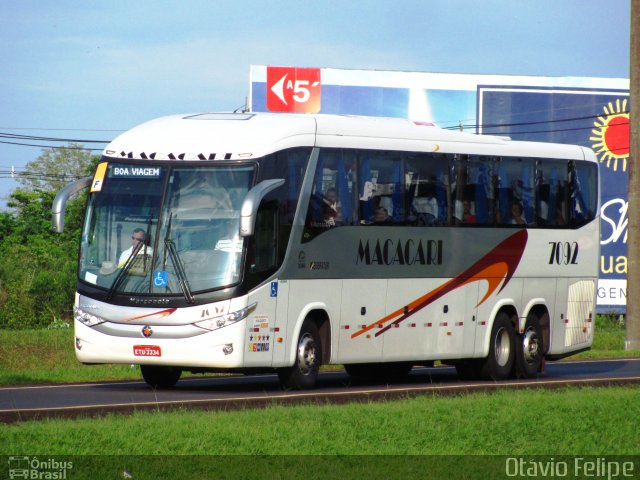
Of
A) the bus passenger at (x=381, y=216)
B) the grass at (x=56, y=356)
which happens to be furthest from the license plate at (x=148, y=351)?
the grass at (x=56, y=356)

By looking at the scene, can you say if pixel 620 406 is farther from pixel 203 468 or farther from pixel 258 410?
pixel 203 468

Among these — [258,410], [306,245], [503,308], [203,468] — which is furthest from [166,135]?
[203,468]

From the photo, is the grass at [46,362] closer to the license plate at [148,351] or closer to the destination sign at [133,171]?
the license plate at [148,351]

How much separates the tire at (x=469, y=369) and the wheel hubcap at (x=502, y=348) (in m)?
0.35

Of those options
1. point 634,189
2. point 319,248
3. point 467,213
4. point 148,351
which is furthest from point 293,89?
point 148,351

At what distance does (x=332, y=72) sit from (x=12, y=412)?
153 feet

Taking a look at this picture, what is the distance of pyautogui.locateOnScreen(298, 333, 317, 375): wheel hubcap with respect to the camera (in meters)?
19.3

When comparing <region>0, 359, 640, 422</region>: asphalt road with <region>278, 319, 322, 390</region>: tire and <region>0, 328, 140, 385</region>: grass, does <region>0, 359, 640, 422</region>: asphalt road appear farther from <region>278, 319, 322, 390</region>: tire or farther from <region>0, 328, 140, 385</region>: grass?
<region>0, 328, 140, 385</region>: grass

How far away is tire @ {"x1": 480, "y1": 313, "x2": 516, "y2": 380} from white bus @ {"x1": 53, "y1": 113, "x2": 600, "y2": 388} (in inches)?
1.4

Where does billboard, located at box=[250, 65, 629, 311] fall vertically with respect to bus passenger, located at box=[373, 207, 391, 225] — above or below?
above

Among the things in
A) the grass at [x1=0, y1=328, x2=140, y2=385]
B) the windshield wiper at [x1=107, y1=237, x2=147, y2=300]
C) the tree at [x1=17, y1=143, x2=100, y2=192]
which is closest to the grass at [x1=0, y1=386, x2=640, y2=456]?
the windshield wiper at [x1=107, y1=237, x2=147, y2=300]

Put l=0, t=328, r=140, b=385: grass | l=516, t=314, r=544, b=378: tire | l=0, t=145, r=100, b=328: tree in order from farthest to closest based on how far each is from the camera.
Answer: l=0, t=145, r=100, b=328: tree → l=516, t=314, r=544, b=378: tire → l=0, t=328, r=140, b=385: grass

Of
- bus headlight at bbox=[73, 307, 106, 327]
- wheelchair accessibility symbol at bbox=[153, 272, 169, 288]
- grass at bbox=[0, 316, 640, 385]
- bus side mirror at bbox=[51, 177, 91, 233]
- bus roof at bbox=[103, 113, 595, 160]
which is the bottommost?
grass at bbox=[0, 316, 640, 385]

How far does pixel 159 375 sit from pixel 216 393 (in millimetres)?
1673
